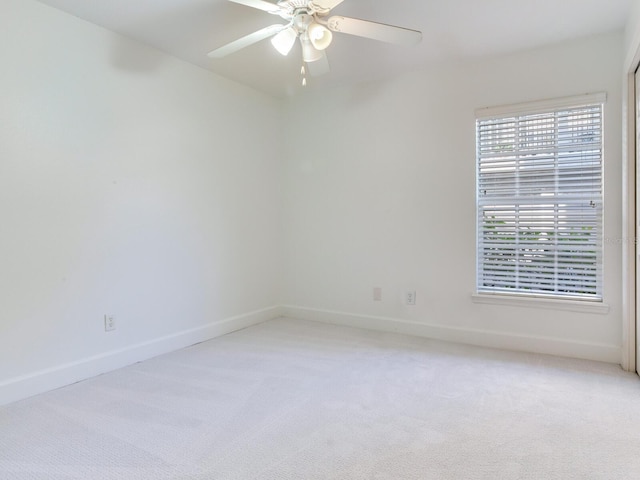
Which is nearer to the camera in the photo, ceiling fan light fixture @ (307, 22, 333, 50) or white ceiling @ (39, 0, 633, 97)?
ceiling fan light fixture @ (307, 22, 333, 50)

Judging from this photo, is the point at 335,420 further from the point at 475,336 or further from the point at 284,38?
the point at 284,38

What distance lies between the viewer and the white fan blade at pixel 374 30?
200 cm

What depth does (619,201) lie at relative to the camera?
9.12 feet

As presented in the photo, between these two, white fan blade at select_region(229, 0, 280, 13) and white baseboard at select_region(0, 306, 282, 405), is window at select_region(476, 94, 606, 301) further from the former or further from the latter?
white baseboard at select_region(0, 306, 282, 405)

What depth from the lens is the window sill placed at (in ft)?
9.45

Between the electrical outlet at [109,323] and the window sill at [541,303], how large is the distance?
282 cm

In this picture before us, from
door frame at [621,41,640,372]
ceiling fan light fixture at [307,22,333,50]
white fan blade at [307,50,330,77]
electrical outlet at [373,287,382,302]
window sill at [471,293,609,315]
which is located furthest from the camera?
electrical outlet at [373,287,382,302]

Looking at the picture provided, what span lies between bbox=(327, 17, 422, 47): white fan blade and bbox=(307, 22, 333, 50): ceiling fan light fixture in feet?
0.11

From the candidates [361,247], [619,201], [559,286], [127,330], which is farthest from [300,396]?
[619,201]

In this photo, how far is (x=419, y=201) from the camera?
355 centimetres

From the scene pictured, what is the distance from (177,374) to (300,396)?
933 millimetres

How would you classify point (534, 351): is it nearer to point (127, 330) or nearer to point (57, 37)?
point (127, 330)

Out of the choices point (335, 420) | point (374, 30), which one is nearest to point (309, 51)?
point (374, 30)

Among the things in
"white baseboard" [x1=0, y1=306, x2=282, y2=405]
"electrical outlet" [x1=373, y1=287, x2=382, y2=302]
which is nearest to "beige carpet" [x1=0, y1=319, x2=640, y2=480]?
"white baseboard" [x1=0, y1=306, x2=282, y2=405]
